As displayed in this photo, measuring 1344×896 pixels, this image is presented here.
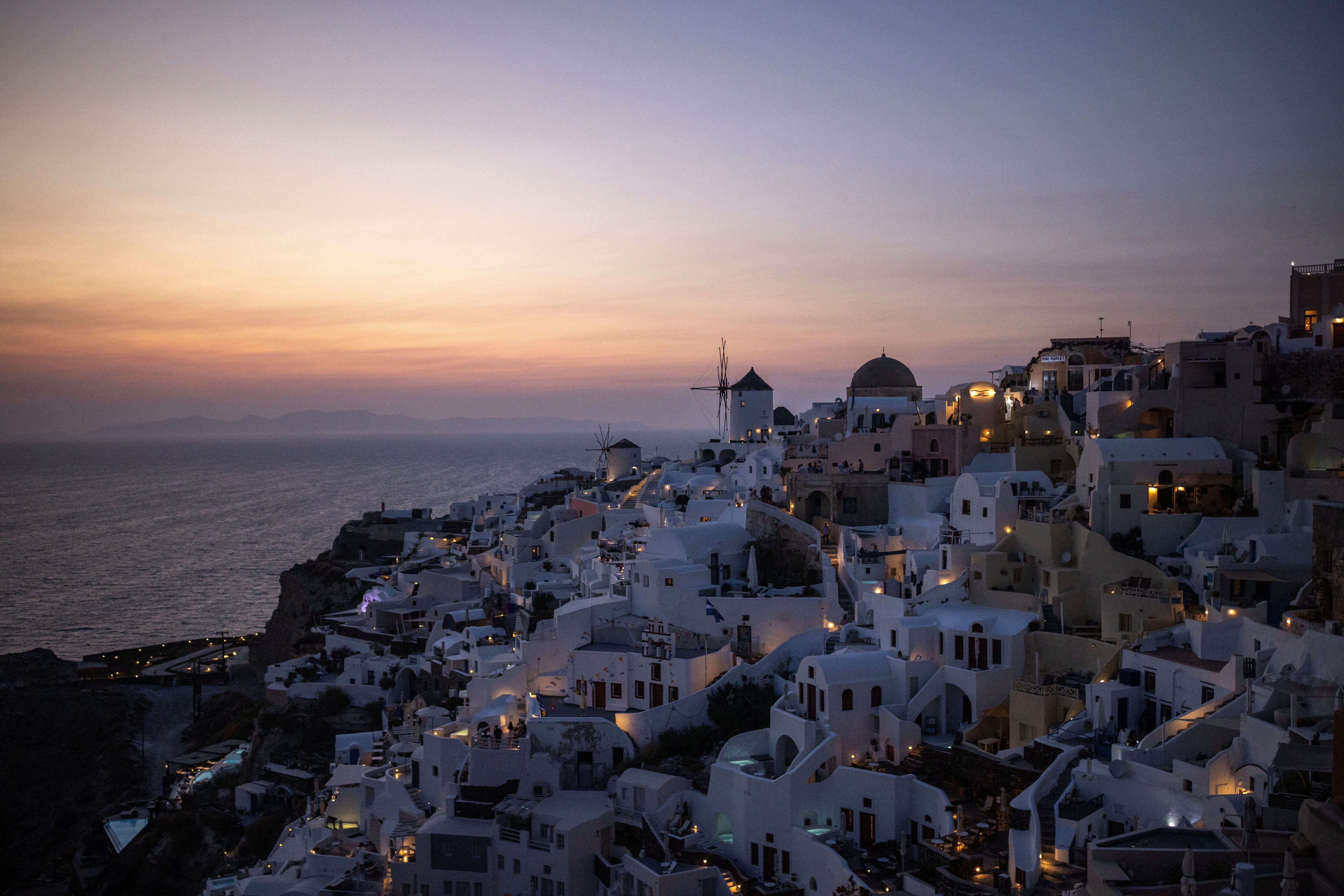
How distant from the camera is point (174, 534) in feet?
323

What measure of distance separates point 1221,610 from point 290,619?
40.9 meters

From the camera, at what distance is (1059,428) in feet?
103

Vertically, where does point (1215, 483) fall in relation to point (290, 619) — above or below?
above

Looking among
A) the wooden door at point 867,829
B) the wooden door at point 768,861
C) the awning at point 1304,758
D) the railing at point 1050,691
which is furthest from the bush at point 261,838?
the awning at point 1304,758

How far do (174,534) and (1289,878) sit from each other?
103353 millimetres

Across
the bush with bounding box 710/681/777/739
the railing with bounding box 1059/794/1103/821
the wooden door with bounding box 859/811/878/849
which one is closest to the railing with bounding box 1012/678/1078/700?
the railing with bounding box 1059/794/1103/821

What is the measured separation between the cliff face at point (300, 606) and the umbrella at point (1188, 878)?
130ft

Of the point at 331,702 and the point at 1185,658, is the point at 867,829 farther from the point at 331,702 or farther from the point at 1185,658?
the point at 331,702

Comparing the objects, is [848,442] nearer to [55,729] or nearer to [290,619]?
[290,619]

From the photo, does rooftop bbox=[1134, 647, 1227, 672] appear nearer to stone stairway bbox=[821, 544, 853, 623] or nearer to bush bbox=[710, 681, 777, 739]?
stone stairway bbox=[821, 544, 853, 623]

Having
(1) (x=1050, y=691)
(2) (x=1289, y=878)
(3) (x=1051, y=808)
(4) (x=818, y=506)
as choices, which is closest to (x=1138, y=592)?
(1) (x=1050, y=691)

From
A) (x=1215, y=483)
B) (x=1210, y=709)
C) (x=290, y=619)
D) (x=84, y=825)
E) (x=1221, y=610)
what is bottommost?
(x=84, y=825)

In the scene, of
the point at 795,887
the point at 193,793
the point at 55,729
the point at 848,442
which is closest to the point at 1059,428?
the point at 848,442

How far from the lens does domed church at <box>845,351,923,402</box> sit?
4250 cm
